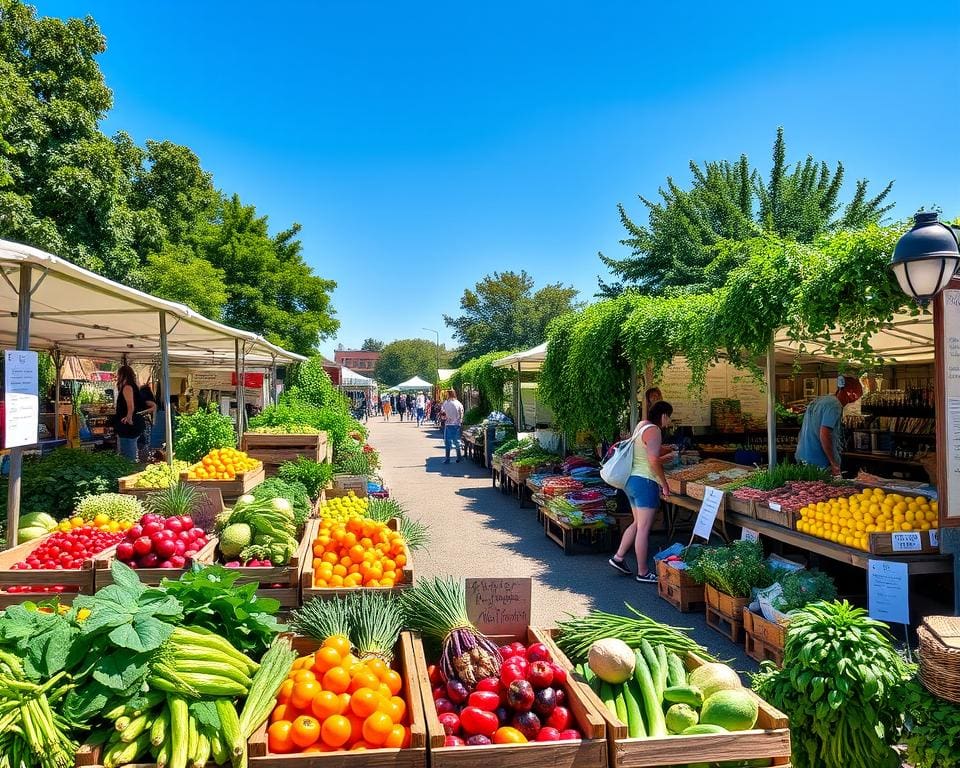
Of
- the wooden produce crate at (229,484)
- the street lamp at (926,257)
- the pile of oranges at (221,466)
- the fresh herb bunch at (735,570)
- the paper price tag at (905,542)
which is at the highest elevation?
the street lamp at (926,257)

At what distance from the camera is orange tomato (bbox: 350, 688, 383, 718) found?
237 centimetres

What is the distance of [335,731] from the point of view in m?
2.28

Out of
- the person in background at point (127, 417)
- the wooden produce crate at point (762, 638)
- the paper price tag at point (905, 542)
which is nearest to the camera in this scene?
the wooden produce crate at point (762, 638)

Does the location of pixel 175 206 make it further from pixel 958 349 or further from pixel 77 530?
pixel 958 349

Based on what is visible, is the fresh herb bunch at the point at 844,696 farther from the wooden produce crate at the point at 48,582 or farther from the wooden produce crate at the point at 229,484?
the wooden produce crate at the point at 229,484

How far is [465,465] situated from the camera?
64.2 ft

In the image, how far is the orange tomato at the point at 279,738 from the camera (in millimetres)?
2246

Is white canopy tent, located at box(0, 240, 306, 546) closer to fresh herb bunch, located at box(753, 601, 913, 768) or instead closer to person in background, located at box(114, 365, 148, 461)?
person in background, located at box(114, 365, 148, 461)

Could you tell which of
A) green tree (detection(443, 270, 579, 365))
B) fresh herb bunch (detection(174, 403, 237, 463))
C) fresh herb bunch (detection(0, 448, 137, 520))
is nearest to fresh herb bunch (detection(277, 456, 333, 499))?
fresh herb bunch (detection(174, 403, 237, 463))

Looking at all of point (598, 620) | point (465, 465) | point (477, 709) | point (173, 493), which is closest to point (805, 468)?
point (598, 620)

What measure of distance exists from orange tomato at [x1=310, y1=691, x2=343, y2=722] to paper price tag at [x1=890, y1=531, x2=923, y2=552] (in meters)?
4.15

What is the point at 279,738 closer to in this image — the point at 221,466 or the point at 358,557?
the point at 358,557

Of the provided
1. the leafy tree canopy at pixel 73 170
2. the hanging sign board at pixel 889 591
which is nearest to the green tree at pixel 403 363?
the leafy tree canopy at pixel 73 170

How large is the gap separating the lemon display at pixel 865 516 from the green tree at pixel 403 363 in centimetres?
10549
